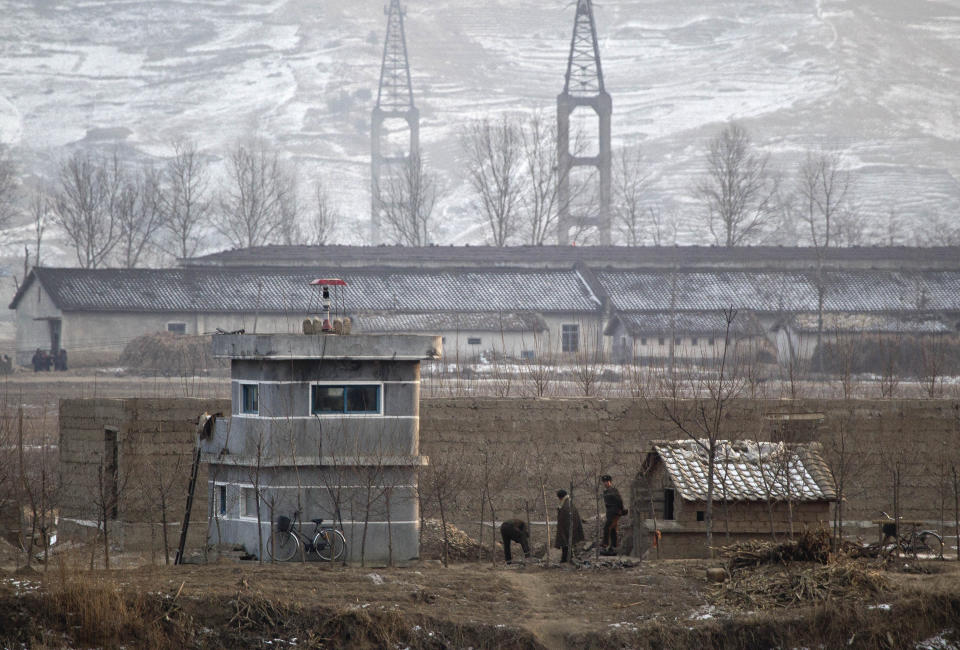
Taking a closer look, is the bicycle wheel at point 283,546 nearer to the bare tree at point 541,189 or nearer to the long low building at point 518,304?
the long low building at point 518,304

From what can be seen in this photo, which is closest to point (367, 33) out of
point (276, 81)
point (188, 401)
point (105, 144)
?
point (276, 81)

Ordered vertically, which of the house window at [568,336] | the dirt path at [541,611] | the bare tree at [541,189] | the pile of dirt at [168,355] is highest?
the bare tree at [541,189]

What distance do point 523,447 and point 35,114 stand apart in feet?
433

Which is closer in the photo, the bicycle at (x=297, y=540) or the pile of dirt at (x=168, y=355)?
the bicycle at (x=297, y=540)

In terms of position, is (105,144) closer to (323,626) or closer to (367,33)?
(367,33)

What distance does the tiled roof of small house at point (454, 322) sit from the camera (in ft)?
149

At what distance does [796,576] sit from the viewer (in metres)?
15.1

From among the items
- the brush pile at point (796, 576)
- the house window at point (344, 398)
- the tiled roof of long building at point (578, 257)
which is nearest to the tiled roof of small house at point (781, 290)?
the tiled roof of long building at point (578, 257)

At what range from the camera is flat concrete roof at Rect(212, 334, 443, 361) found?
15.5 meters

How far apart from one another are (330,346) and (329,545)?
2.53 meters

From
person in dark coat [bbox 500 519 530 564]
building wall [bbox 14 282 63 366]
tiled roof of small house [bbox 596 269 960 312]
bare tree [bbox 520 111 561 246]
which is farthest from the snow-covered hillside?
person in dark coat [bbox 500 519 530 564]

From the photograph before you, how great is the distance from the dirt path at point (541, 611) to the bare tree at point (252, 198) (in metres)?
48.8

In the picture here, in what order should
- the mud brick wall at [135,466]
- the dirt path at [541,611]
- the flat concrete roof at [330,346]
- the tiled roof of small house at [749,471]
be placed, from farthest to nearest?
the mud brick wall at [135,466] → the tiled roof of small house at [749,471] → the flat concrete roof at [330,346] → the dirt path at [541,611]

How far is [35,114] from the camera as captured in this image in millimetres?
140500
